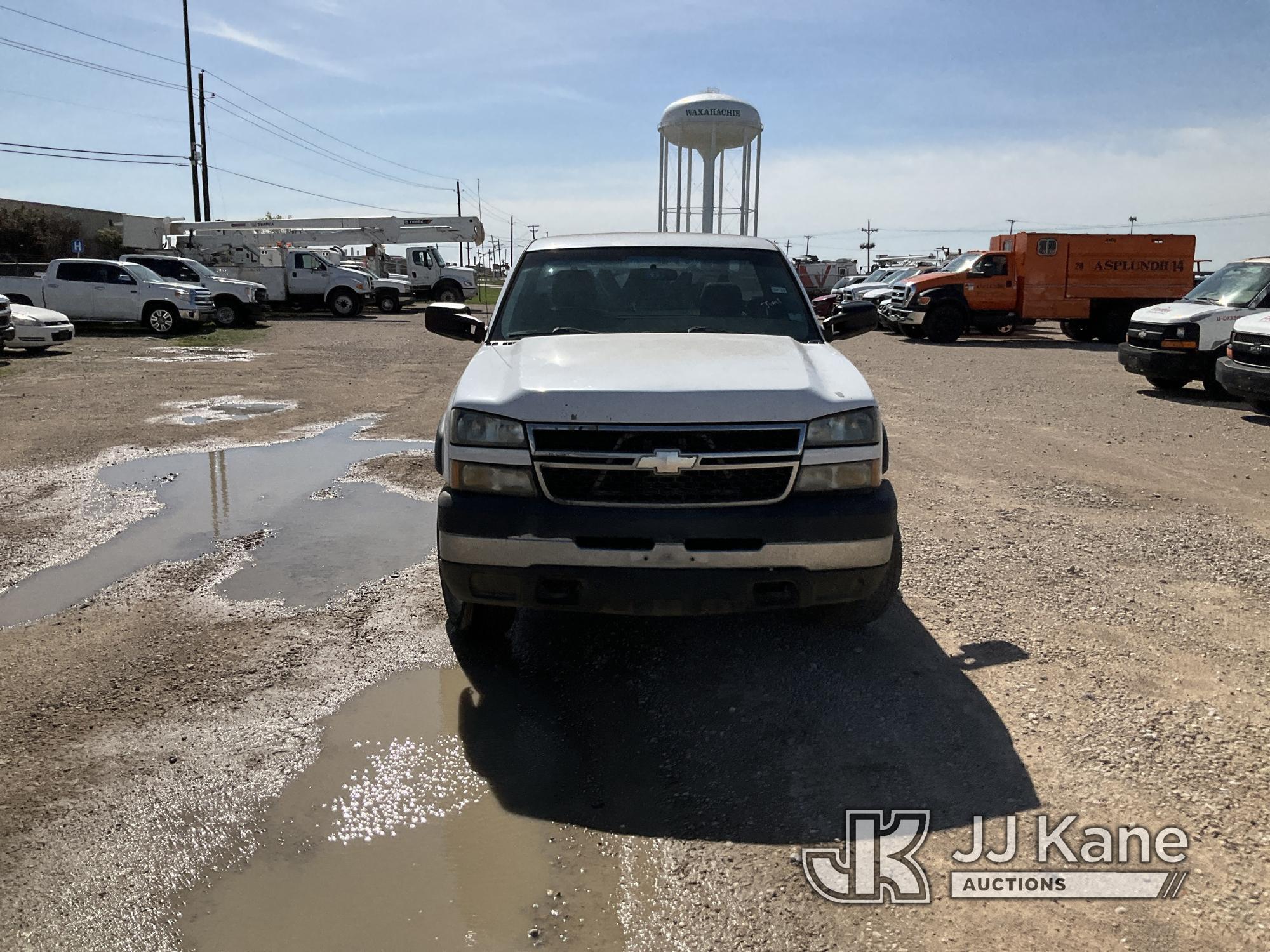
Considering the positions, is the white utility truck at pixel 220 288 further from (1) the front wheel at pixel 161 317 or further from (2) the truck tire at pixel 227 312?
(1) the front wheel at pixel 161 317

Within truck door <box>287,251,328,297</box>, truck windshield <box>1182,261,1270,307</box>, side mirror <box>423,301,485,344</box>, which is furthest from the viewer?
truck door <box>287,251,328,297</box>

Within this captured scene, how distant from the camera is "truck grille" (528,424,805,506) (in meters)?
3.42

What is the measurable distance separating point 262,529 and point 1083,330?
22.8 meters

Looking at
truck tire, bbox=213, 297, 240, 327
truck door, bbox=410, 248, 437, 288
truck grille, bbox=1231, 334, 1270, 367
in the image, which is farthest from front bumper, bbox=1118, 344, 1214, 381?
truck door, bbox=410, 248, 437, 288

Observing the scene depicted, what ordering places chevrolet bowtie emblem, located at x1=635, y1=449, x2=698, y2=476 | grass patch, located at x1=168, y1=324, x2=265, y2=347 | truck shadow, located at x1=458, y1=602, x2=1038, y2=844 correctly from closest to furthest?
truck shadow, located at x1=458, y1=602, x2=1038, y2=844 < chevrolet bowtie emblem, located at x1=635, y1=449, x2=698, y2=476 < grass patch, located at x1=168, y1=324, x2=265, y2=347

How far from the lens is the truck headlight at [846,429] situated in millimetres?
3518

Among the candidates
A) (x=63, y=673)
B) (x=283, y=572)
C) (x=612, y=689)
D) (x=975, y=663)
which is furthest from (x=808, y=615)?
(x=63, y=673)

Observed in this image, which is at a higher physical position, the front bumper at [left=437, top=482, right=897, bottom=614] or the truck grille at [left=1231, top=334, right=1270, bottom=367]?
the truck grille at [left=1231, top=334, right=1270, bottom=367]

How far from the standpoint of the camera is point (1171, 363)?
1290 cm

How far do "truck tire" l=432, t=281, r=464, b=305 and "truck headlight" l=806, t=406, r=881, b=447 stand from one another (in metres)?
35.4

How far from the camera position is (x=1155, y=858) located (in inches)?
107

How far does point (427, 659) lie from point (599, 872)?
167 centimetres

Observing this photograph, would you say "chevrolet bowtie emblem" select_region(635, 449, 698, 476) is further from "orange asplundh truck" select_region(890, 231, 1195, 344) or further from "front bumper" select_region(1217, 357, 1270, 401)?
"orange asplundh truck" select_region(890, 231, 1195, 344)

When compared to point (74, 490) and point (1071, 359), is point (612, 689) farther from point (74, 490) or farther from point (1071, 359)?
point (1071, 359)
